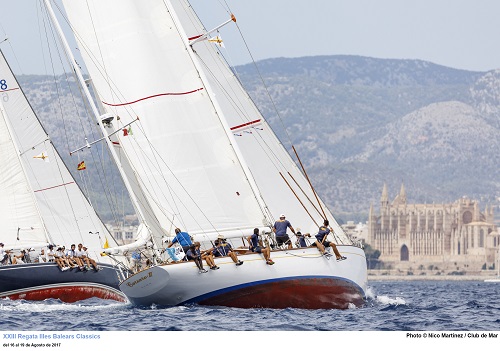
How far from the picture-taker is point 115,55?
24516 millimetres

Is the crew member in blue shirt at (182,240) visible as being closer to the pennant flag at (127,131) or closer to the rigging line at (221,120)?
the rigging line at (221,120)

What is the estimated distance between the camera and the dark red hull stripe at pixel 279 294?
2233 cm

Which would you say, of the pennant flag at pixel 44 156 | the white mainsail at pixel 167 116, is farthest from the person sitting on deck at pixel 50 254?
the white mainsail at pixel 167 116

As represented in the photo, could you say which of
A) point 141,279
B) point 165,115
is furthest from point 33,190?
point 141,279

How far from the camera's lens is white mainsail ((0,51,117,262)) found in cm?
3103

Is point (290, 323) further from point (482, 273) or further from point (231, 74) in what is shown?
point (482, 273)

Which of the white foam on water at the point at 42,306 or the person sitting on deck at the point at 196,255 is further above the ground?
the person sitting on deck at the point at 196,255

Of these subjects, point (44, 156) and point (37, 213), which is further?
point (44, 156)

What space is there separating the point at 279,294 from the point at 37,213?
10488 millimetres

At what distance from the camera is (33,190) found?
33.1 m

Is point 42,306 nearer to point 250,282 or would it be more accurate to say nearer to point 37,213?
point 37,213

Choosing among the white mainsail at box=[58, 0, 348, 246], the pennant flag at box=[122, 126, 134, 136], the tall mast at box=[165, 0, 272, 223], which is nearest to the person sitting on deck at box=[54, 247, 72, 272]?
the white mainsail at box=[58, 0, 348, 246]

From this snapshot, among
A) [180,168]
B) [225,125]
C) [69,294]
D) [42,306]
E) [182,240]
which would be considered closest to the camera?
[182,240]

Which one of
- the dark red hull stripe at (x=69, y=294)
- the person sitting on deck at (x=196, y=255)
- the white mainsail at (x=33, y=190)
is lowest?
the dark red hull stripe at (x=69, y=294)
